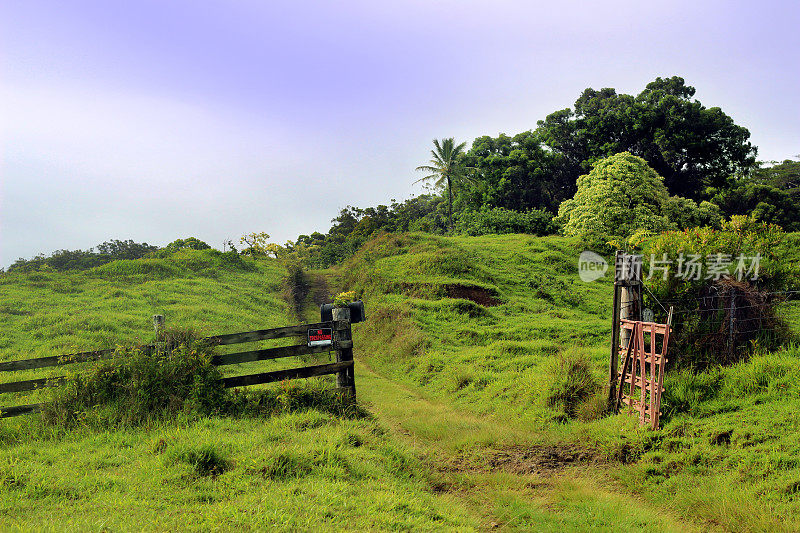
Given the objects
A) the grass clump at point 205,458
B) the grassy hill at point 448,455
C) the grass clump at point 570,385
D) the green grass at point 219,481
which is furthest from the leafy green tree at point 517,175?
the grass clump at point 205,458

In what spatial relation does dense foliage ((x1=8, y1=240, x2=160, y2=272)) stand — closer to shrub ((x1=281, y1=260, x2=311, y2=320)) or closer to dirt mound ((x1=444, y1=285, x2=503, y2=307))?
shrub ((x1=281, y1=260, x2=311, y2=320))

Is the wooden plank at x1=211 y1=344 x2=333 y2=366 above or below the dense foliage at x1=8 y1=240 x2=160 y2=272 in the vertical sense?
below

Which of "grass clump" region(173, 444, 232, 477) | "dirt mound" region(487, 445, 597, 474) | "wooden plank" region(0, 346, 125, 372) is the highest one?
"wooden plank" region(0, 346, 125, 372)

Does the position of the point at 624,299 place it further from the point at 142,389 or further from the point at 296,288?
the point at 296,288

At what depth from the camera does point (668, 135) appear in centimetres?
3653

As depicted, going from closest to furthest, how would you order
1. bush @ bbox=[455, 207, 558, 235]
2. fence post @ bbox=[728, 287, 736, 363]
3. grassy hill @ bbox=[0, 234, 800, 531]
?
grassy hill @ bbox=[0, 234, 800, 531] → fence post @ bbox=[728, 287, 736, 363] → bush @ bbox=[455, 207, 558, 235]

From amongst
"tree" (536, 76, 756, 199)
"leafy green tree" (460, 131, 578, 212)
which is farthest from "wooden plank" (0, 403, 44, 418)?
"tree" (536, 76, 756, 199)

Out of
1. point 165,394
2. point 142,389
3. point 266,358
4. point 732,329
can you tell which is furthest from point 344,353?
point 732,329

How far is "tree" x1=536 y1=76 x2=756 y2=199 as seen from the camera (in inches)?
1437

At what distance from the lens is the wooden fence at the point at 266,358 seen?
6349 mm

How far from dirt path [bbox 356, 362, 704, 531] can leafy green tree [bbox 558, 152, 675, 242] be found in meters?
22.0

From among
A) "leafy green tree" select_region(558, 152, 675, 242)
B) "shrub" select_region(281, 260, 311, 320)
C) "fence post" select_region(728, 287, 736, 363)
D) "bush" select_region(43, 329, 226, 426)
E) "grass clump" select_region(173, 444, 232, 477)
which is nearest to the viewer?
"grass clump" select_region(173, 444, 232, 477)

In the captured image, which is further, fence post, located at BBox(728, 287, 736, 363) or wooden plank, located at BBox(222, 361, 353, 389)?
fence post, located at BBox(728, 287, 736, 363)

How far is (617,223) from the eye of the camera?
27.8m
